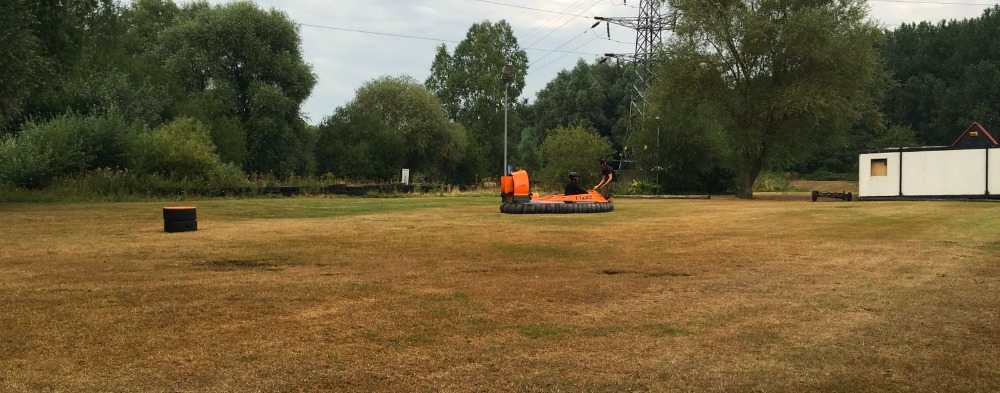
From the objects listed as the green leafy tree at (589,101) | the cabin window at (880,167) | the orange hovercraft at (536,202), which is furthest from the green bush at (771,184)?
the orange hovercraft at (536,202)

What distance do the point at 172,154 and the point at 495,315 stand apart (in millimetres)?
27082

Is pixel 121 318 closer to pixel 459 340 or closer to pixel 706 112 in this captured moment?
pixel 459 340

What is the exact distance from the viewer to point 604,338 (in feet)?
16.5

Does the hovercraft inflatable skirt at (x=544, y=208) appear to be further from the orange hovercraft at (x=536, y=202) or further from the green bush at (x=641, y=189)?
the green bush at (x=641, y=189)

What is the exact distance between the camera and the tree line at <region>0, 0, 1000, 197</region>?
84.7 ft

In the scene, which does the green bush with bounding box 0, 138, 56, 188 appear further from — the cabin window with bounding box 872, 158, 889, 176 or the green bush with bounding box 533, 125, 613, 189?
the cabin window with bounding box 872, 158, 889, 176

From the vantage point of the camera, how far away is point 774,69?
34.8 m

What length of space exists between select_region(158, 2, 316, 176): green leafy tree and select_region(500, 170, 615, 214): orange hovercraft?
2693cm

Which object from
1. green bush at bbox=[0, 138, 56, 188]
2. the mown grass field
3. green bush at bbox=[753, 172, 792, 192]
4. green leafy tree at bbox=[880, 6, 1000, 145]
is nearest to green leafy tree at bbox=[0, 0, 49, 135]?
green bush at bbox=[0, 138, 56, 188]

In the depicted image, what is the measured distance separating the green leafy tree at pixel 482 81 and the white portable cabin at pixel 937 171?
38494 mm

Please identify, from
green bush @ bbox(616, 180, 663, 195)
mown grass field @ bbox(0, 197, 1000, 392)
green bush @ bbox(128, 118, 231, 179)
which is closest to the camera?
mown grass field @ bbox(0, 197, 1000, 392)

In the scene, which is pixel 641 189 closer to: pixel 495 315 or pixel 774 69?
pixel 774 69


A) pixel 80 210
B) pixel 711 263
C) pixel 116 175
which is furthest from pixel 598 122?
pixel 711 263

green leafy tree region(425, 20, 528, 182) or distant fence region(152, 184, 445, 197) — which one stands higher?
green leafy tree region(425, 20, 528, 182)
